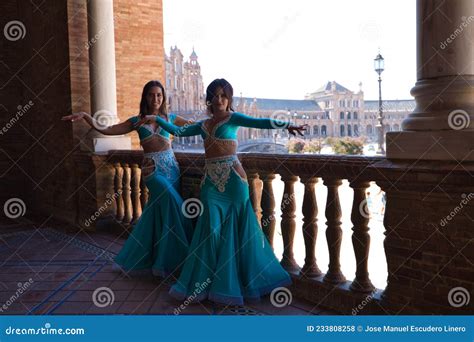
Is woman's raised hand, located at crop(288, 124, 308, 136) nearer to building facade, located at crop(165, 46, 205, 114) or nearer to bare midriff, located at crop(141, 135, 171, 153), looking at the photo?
bare midriff, located at crop(141, 135, 171, 153)

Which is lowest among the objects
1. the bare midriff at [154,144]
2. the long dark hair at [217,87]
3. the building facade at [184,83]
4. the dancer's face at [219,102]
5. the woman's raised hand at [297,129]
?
the bare midriff at [154,144]

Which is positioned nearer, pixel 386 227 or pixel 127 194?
pixel 386 227

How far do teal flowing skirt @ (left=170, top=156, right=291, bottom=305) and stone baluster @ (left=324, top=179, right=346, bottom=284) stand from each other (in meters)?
0.46

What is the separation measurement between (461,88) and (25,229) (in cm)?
675

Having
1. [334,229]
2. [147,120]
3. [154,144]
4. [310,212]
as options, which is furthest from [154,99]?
[334,229]

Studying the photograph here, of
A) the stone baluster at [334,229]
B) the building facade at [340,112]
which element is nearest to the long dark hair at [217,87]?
the stone baluster at [334,229]

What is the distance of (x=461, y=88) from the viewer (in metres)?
2.99

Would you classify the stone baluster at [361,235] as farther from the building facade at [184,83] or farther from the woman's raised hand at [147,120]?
the building facade at [184,83]

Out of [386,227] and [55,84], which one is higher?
Result: [55,84]

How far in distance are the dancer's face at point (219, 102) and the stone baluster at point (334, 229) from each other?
3.24 ft

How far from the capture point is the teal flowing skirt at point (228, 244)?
3.74 meters

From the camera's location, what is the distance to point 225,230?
376 cm

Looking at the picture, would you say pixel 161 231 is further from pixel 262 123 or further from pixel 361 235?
pixel 361 235

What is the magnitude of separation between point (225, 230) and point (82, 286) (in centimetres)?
166
